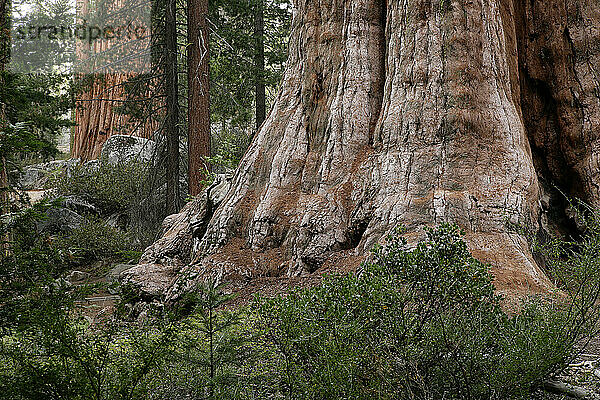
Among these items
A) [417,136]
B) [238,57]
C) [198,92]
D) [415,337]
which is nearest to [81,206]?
[198,92]

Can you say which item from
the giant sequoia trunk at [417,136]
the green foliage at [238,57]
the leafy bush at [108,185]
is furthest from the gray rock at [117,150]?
the giant sequoia trunk at [417,136]

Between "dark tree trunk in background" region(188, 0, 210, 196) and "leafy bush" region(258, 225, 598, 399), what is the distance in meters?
8.73

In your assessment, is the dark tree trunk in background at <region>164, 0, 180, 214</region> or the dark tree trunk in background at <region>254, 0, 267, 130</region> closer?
the dark tree trunk in background at <region>164, 0, 180, 214</region>

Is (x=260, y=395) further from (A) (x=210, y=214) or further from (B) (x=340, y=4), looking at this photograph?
(B) (x=340, y=4)

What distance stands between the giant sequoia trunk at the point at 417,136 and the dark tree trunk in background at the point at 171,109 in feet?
18.8

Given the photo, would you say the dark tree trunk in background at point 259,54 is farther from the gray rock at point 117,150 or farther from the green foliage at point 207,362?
the green foliage at point 207,362

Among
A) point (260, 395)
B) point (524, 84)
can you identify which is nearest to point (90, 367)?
point (260, 395)

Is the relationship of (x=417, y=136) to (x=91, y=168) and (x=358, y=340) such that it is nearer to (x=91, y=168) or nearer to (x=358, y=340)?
(x=358, y=340)

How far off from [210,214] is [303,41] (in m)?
2.47

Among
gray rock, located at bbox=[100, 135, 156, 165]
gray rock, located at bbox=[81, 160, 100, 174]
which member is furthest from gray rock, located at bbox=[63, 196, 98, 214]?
gray rock, located at bbox=[100, 135, 156, 165]

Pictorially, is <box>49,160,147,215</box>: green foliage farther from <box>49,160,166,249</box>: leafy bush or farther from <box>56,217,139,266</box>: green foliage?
<box>56,217,139,266</box>: green foliage

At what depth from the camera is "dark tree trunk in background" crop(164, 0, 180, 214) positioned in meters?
12.0

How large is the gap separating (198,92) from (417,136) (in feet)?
24.1

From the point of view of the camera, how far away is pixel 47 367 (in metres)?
2.63
